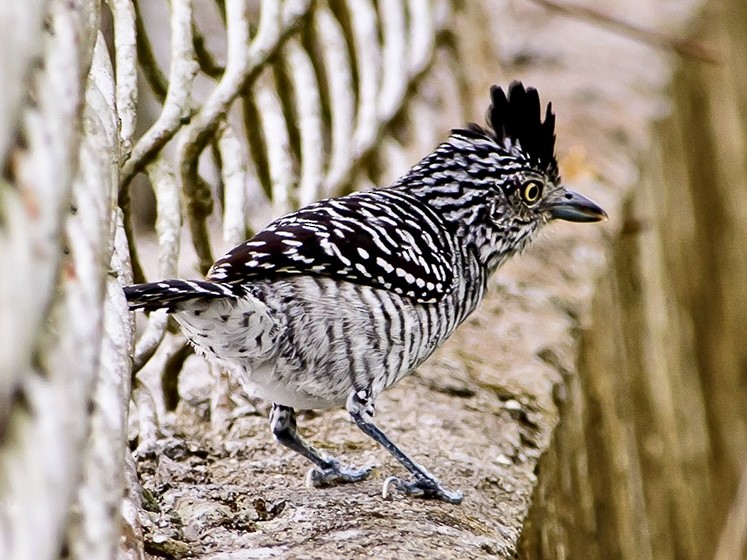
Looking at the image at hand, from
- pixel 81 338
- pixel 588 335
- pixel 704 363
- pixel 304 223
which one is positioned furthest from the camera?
pixel 704 363

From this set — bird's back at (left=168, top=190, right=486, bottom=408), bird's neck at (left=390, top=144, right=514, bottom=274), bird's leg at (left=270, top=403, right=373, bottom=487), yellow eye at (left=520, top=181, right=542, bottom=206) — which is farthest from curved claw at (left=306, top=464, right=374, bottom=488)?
yellow eye at (left=520, top=181, right=542, bottom=206)

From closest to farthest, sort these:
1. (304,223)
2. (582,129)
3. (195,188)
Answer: (304,223), (195,188), (582,129)

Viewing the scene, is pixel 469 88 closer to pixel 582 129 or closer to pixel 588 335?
pixel 582 129

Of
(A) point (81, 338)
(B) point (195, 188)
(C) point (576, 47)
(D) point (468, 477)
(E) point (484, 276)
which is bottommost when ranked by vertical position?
(D) point (468, 477)

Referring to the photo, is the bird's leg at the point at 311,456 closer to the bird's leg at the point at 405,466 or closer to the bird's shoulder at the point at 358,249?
the bird's leg at the point at 405,466

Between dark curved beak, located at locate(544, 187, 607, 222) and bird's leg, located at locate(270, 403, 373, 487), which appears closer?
bird's leg, located at locate(270, 403, 373, 487)

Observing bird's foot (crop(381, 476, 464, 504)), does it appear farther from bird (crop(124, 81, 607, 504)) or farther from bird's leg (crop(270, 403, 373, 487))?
bird's leg (crop(270, 403, 373, 487))

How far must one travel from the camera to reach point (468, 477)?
266 cm

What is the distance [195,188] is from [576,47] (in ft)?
11.0

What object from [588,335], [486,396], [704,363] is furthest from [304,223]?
[704,363]

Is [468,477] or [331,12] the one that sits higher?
[331,12]

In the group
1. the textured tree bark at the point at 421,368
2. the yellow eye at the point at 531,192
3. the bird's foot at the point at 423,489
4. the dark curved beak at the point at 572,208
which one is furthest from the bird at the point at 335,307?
the dark curved beak at the point at 572,208

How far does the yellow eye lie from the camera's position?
3.12 meters

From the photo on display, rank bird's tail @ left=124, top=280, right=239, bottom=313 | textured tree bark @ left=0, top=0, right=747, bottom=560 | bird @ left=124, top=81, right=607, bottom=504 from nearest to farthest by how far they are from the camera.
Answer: textured tree bark @ left=0, top=0, right=747, bottom=560, bird's tail @ left=124, top=280, right=239, bottom=313, bird @ left=124, top=81, right=607, bottom=504
